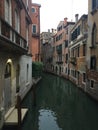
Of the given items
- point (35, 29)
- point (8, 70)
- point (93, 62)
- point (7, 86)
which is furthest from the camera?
point (35, 29)

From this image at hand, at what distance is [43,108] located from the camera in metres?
14.3

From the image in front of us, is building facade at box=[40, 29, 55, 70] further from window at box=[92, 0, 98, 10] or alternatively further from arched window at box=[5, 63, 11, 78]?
arched window at box=[5, 63, 11, 78]

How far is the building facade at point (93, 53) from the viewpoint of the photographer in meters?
16.8

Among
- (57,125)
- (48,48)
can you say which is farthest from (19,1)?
(48,48)

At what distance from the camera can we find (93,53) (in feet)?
57.9

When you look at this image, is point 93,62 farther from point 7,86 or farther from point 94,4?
point 7,86

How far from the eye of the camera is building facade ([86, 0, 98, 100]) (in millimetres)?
16766

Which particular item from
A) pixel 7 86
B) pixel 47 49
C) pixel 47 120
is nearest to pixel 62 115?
pixel 47 120

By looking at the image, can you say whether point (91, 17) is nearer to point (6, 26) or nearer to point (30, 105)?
point (30, 105)

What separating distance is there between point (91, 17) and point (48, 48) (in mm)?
38021

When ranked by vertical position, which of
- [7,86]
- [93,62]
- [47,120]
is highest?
[93,62]

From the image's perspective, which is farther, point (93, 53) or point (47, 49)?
point (47, 49)

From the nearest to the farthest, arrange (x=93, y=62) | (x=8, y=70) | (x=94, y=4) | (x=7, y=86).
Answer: (x=7, y=86), (x=8, y=70), (x=94, y=4), (x=93, y=62)

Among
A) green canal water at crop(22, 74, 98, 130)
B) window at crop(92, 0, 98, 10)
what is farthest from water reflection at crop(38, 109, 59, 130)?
window at crop(92, 0, 98, 10)
